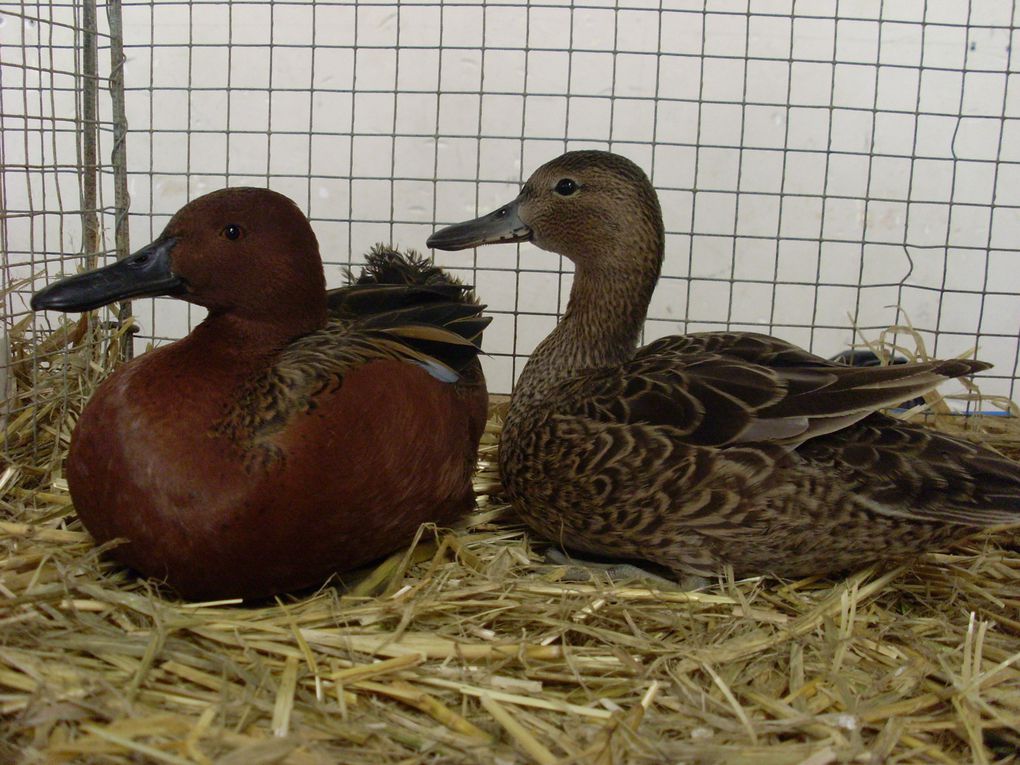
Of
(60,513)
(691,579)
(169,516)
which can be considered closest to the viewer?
(169,516)

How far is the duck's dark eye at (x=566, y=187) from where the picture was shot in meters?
2.02

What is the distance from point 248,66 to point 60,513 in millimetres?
1790

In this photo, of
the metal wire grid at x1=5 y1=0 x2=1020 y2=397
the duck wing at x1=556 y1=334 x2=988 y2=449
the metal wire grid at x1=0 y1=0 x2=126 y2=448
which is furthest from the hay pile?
the metal wire grid at x1=5 y1=0 x2=1020 y2=397

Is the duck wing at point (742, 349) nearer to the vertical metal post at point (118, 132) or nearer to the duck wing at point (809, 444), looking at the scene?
the duck wing at point (809, 444)

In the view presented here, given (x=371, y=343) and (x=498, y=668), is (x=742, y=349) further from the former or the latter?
(x=498, y=668)

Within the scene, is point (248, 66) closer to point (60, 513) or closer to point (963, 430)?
point (60, 513)

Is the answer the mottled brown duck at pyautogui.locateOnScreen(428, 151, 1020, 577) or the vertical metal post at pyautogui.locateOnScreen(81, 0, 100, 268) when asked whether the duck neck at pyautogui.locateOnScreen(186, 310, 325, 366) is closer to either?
the mottled brown duck at pyautogui.locateOnScreen(428, 151, 1020, 577)

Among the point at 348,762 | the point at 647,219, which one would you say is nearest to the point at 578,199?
the point at 647,219

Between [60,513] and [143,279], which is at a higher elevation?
[143,279]

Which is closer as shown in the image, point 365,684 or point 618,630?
point 365,684

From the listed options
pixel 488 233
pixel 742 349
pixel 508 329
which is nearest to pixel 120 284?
pixel 488 233

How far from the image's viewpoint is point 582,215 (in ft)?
6.65

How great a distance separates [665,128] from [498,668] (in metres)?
2.19

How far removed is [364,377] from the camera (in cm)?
160
